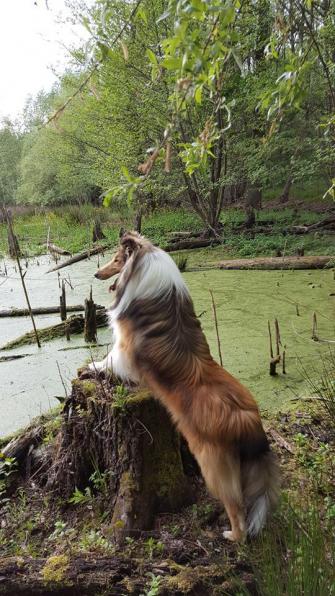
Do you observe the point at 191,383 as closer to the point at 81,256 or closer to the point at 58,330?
the point at 58,330

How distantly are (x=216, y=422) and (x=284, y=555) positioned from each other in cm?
61

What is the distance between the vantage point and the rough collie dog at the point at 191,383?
82.0 inches

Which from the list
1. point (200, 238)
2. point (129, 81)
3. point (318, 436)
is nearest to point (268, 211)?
point (200, 238)

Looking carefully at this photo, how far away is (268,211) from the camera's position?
16781mm

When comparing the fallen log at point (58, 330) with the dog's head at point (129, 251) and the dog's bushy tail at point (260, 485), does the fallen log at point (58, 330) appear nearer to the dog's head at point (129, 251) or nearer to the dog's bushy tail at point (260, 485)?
the dog's head at point (129, 251)

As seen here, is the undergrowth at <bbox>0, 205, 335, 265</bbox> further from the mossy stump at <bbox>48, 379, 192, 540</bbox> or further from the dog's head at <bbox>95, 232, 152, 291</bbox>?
the mossy stump at <bbox>48, 379, 192, 540</bbox>

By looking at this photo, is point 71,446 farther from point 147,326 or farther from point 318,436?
point 318,436

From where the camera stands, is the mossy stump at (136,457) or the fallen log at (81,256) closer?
the mossy stump at (136,457)

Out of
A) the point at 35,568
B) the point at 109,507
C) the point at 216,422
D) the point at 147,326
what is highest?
the point at 147,326

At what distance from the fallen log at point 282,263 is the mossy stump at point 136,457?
6515 mm

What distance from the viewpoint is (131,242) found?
2.98m

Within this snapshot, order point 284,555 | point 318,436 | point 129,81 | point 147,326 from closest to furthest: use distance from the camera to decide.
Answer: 1. point 284,555
2. point 147,326
3. point 318,436
4. point 129,81

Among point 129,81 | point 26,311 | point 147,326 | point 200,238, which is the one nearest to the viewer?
point 147,326

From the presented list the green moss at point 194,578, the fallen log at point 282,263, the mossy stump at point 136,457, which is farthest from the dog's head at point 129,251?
the fallen log at point 282,263
